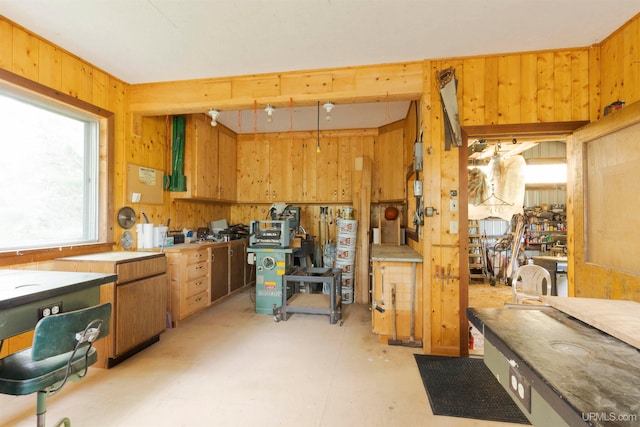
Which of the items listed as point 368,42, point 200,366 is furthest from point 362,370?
point 368,42

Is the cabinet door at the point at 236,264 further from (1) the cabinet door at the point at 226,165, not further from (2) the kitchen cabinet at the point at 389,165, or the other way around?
(2) the kitchen cabinet at the point at 389,165

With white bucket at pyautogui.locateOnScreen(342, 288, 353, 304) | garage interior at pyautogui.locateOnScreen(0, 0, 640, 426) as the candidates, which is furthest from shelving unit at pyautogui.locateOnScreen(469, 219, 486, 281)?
white bucket at pyautogui.locateOnScreen(342, 288, 353, 304)

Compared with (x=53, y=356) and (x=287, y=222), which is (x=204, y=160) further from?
(x=53, y=356)

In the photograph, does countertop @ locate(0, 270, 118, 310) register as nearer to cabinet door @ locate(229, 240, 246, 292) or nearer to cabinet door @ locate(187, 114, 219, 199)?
cabinet door @ locate(187, 114, 219, 199)

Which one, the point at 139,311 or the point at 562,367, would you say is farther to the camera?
the point at 139,311

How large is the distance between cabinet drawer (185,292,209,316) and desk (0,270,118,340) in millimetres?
1709

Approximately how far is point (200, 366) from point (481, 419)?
220 cm

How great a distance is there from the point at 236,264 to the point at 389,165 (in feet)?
10.1

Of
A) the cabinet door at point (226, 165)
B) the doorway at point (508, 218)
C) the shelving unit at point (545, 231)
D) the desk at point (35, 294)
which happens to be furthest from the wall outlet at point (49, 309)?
the shelving unit at point (545, 231)

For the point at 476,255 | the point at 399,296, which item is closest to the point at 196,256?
the point at 399,296

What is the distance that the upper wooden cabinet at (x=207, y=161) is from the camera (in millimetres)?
4160

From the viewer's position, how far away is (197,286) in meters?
3.75

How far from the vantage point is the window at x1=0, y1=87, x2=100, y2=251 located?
237 cm

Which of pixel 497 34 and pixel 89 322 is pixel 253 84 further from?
pixel 89 322
